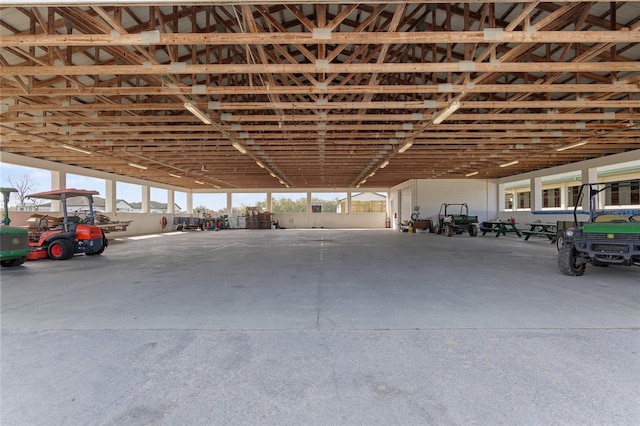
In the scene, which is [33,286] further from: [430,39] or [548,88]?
[548,88]

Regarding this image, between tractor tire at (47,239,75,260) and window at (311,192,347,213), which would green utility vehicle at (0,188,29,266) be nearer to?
tractor tire at (47,239,75,260)

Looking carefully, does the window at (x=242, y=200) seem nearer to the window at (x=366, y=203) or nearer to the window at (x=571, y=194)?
the window at (x=366, y=203)

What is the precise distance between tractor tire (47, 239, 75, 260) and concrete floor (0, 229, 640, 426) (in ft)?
16.4

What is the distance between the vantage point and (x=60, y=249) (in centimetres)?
1072

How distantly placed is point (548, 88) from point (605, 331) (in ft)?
21.2

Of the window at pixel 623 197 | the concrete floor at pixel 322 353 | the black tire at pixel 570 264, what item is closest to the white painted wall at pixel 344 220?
the window at pixel 623 197

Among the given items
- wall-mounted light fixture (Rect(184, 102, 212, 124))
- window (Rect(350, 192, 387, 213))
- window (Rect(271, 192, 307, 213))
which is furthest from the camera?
window (Rect(271, 192, 307, 213))

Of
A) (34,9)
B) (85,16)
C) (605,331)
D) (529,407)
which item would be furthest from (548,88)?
(34,9)

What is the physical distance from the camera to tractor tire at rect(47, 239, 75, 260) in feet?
35.0

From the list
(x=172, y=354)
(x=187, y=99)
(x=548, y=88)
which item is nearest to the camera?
(x=172, y=354)

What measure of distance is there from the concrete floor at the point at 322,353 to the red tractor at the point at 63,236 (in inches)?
204

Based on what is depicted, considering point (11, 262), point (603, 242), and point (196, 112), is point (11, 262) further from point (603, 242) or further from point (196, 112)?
point (603, 242)

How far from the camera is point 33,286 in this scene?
657 cm

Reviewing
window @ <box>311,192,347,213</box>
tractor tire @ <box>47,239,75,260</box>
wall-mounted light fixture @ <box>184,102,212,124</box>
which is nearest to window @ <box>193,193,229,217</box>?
window @ <box>311,192,347,213</box>
